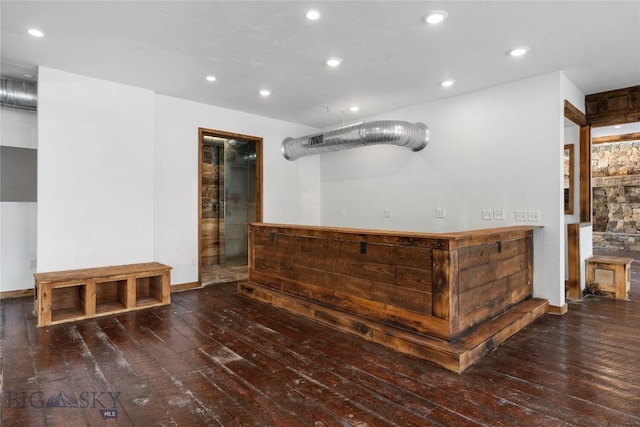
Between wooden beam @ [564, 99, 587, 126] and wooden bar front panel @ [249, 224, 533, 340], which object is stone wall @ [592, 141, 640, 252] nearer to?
wooden beam @ [564, 99, 587, 126]

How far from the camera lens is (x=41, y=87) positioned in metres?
3.78

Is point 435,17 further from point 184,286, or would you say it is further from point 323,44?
point 184,286

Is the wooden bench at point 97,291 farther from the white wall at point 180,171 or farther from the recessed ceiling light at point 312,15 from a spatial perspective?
the recessed ceiling light at point 312,15

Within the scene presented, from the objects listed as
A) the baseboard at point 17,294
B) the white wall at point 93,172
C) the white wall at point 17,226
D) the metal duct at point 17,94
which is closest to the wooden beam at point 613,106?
the white wall at point 93,172

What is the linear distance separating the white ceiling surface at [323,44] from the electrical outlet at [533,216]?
62.2 inches

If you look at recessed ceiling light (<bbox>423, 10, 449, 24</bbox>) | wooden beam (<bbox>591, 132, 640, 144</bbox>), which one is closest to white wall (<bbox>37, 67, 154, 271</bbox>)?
recessed ceiling light (<bbox>423, 10, 449, 24</bbox>)

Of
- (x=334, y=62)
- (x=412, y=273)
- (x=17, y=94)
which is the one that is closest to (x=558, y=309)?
(x=412, y=273)

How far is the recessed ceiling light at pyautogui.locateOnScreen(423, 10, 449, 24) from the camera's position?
8.70 feet

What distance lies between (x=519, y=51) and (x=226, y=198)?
5.46 m

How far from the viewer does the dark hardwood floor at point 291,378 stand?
1919 millimetres

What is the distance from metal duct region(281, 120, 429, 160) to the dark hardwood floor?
268 centimetres

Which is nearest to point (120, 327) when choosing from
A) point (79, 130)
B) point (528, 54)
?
point (79, 130)

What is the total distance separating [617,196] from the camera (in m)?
8.76

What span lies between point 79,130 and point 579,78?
→ 5851mm
